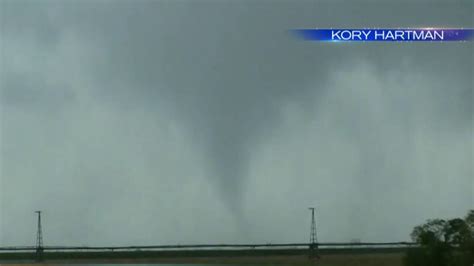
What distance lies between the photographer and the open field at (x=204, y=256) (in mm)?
114500

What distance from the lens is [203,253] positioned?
449 ft

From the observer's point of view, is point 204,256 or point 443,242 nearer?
point 443,242

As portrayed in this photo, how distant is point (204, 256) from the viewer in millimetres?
133125

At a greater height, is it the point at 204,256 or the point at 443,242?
the point at 443,242

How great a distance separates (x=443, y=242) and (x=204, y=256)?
6555 cm

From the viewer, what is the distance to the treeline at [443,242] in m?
70.8

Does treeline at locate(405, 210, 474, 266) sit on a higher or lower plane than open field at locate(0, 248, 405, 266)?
higher

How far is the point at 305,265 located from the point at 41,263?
40.8 metres

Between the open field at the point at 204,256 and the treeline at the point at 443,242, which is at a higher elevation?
the treeline at the point at 443,242

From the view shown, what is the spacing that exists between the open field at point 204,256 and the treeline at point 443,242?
3359 centimetres

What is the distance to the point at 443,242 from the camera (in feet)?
239

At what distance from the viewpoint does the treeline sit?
232 ft

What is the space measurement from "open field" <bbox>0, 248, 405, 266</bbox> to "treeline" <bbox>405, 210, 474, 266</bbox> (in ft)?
110

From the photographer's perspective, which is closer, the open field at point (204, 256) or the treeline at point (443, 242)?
the treeline at point (443, 242)
